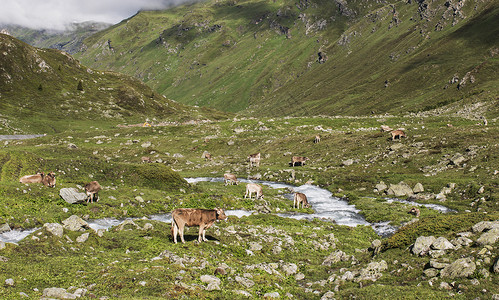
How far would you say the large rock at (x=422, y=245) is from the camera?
1556 centimetres

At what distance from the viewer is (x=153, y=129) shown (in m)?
92.6

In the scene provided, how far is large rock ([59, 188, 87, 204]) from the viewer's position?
24109 mm

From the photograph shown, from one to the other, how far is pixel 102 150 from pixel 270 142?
38914mm

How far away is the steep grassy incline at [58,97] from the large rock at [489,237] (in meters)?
123

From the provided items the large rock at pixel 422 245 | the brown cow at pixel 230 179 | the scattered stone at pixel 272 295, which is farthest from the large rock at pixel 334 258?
the brown cow at pixel 230 179

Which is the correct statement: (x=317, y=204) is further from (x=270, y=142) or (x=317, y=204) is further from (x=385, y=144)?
(x=270, y=142)

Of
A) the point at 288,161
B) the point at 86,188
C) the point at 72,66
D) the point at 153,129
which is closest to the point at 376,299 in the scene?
the point at 86,188

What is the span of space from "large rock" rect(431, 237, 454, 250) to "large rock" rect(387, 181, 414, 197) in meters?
23.2

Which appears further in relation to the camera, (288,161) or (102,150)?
(102,150)

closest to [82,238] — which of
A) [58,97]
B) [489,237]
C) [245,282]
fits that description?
[245,282]

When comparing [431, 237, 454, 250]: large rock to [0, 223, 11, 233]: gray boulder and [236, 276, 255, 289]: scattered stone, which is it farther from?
[0, 223, 11, 233]: gray boulder

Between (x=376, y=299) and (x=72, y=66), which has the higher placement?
(x=72, y=66)

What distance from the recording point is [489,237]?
14.0 meters

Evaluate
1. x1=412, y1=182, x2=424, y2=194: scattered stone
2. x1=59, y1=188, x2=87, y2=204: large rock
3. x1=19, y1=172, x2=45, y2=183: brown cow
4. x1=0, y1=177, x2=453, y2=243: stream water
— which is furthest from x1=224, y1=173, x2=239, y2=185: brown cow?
x1=412, y1=182, x2=424, y2=194: scattered stone
